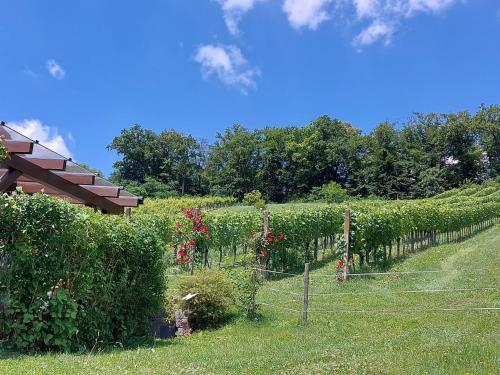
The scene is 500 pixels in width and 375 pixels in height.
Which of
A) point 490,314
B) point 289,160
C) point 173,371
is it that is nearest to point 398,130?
point 289,160

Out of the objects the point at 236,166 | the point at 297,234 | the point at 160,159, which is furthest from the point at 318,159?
the point at 297,234

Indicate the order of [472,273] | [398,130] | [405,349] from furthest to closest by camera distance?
[398,130] < [472,273] < [405,349]

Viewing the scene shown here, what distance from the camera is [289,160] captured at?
240 feet

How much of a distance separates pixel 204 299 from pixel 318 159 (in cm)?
6285

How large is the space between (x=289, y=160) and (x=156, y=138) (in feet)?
74.5

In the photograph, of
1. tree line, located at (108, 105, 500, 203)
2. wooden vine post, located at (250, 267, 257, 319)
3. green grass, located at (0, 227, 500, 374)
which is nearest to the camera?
green grass, located at (0, 227, 500, 374)

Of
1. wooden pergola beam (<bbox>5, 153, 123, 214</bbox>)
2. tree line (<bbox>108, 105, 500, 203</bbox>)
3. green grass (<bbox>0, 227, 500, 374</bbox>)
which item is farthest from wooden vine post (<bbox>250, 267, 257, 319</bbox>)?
tree line (<bbox>108, 105, 500, 203</bbox>)

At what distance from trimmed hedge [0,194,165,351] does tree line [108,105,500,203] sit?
5800cm

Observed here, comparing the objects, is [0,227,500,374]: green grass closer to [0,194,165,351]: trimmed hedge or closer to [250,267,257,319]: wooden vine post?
[250,267,257,319]: wooden vine post

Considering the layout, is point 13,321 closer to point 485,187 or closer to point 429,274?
point 429,274

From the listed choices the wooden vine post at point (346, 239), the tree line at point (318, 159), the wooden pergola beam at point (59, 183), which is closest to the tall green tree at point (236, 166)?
the tree line at point (318, 159)

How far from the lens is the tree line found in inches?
2527

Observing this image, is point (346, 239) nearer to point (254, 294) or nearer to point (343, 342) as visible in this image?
point (254, 294)

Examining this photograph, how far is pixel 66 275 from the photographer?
641 centimetres
